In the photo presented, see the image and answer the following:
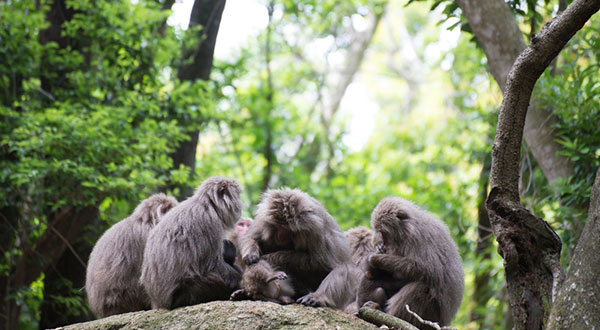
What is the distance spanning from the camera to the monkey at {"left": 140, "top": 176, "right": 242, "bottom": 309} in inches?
225

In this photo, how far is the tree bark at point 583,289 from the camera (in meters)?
4.06

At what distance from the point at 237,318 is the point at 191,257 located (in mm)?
826

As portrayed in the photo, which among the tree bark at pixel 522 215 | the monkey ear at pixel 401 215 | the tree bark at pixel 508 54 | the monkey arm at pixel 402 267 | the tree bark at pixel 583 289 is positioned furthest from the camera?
the tree bark at pixel 508 54

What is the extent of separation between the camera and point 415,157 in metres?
19.5

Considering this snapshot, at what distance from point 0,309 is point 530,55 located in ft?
27.1

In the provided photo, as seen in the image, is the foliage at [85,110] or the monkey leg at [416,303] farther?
the foliage at [85,110]

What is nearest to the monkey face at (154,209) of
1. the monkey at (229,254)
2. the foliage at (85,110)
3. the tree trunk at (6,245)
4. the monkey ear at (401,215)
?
the monkey at (229,254)

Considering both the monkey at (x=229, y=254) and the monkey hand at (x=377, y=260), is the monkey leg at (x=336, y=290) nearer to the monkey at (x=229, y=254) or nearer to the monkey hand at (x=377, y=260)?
the monkey hand at (x=377, y=260)

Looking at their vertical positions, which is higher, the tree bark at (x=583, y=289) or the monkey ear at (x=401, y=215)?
the monkey ear at (x=401, y=215)

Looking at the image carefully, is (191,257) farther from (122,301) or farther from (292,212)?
(122,301)

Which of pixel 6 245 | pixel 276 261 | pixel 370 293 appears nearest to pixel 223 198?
pixel 276 261

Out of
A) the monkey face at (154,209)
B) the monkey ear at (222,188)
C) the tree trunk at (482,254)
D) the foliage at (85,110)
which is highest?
the foliage at (85,110)


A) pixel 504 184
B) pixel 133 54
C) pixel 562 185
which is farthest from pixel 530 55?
pixel 133 54

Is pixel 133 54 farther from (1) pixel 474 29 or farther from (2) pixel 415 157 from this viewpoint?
(2) pixel 415 157
